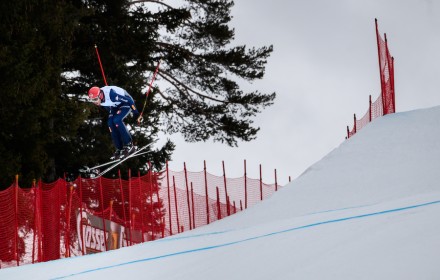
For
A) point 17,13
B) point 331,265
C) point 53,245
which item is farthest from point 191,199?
point 331,265

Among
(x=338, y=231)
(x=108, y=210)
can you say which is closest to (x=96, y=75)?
(x=108, y=210)

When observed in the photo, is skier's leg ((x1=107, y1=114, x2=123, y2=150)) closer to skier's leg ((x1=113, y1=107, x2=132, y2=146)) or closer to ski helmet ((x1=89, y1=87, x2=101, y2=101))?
skier's leg ((x1=113, y1=107, x2=132, y2=146))

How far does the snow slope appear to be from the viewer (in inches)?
204

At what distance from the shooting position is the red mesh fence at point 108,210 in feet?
48.0

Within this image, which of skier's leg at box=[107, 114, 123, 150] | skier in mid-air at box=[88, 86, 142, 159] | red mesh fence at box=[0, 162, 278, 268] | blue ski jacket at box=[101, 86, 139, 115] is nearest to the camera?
skier in mid-air at box=[88, 86, 142, 159]

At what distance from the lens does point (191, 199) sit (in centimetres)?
1655

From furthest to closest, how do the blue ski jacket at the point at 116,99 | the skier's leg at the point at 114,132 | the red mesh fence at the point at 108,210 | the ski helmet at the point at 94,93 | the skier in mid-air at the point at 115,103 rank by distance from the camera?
the red mesh fence at the point at 108,210, the skier's leg at the point at 114,132, the blue ski jacket at the point at 116,99, the skier in mid-air at the point at 115,103, the ski helmet at the point at 94,93

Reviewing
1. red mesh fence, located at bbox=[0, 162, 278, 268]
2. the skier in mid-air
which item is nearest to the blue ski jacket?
the skier in mid-air

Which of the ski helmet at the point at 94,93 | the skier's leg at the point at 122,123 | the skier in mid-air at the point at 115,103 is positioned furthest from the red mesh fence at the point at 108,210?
the ski helmet at the point at 94,93

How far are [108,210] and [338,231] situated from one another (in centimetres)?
1056

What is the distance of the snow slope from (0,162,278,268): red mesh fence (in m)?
4.19

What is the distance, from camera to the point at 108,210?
53.9 ft

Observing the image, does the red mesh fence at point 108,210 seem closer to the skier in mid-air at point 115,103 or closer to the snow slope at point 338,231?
the skier in mid-air at point 115,103

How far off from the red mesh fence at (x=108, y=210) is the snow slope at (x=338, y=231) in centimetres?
419
